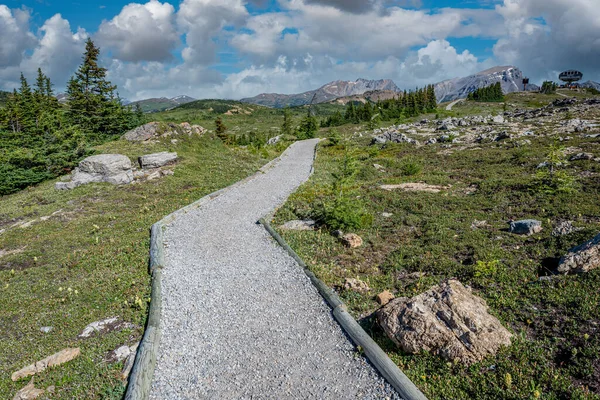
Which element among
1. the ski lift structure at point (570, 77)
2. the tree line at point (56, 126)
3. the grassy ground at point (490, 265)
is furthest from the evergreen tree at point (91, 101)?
the ski lift structure at point (570, 77)

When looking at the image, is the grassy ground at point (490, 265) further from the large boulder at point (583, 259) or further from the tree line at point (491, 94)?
the tree line at point (491, 94)

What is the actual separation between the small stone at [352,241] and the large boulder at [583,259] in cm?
699

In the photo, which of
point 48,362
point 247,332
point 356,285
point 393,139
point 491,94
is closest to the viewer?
point 48,362

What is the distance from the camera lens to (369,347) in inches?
312

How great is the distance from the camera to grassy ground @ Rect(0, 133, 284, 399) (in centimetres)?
800

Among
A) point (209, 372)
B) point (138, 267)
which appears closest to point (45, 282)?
point (138, 267)

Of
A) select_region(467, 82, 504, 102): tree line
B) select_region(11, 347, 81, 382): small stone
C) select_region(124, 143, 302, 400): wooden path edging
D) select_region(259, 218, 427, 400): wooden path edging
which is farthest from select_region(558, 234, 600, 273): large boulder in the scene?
select_region(467, 82, 504, 102): tree line

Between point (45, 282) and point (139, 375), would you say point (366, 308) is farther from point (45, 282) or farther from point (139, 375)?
point (45, 282)

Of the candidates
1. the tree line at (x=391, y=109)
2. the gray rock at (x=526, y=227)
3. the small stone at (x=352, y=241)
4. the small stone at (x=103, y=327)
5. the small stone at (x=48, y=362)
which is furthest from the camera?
the tree line at (x=391, y=109)

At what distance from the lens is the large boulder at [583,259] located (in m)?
9.72

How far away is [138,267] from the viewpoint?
43.4 feet

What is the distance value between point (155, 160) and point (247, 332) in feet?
84.1

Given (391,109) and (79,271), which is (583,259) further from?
(391,109)

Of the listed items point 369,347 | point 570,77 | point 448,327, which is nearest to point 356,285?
point 369,347
